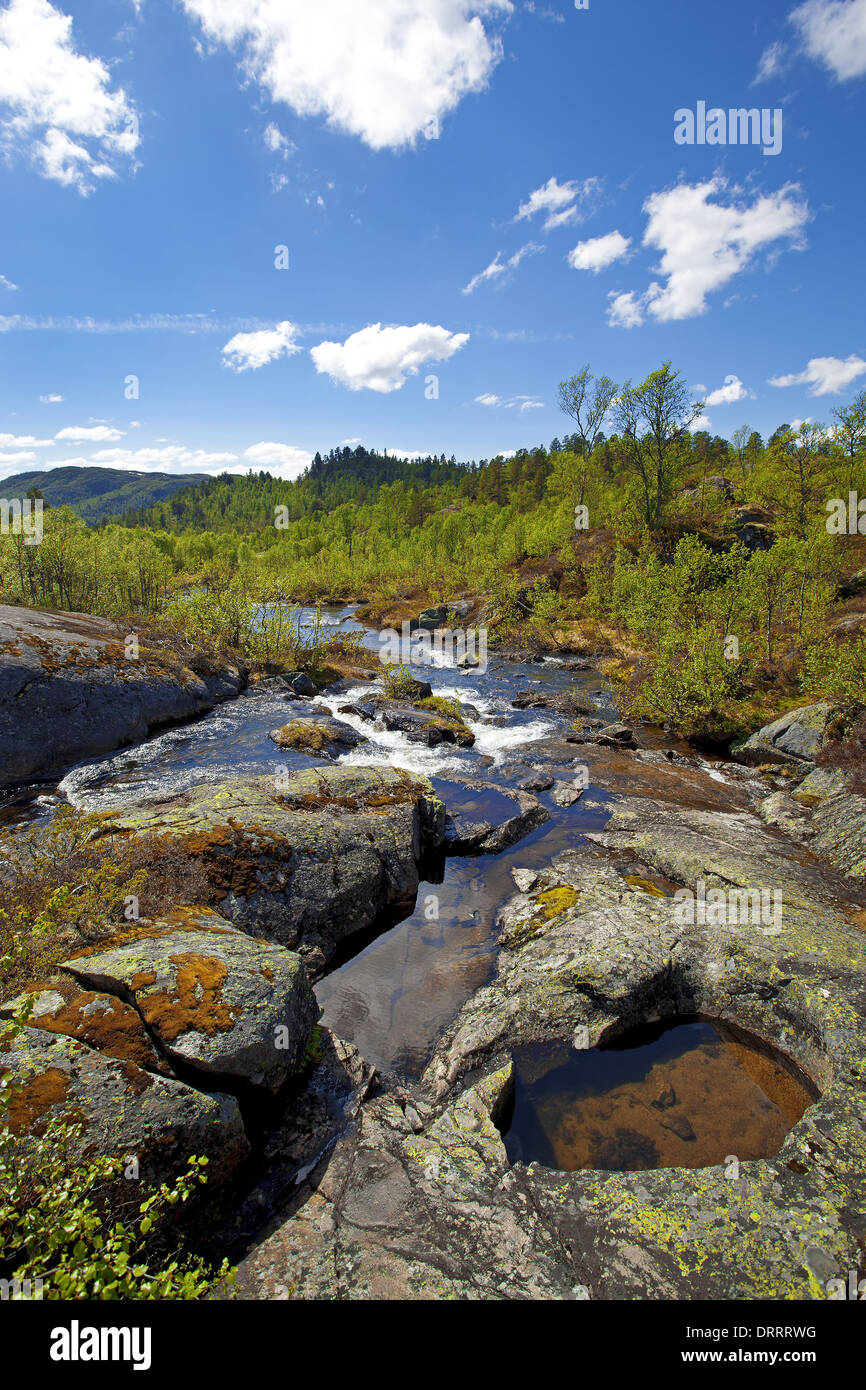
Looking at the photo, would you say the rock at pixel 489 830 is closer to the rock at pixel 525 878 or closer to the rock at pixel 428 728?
the rock at pixel 525 878

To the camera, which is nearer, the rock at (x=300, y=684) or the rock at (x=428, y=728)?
the rock at (x=428, y=728)

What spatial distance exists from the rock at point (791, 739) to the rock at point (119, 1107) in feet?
67.4

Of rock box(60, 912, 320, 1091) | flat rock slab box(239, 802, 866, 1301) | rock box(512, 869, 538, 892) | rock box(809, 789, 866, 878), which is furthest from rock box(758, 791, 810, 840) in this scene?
rock box(60, 912, 320, 1091)

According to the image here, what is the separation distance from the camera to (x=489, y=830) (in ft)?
49.7

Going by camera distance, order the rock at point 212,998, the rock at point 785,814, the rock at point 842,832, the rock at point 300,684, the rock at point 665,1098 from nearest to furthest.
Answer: the rock at point 212,998, the rock at point 665,1098, the rock at point 842,832, the rock at point 785,814, the rock at point 300,684

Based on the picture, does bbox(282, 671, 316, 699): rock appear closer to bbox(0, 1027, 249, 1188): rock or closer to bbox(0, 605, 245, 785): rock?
bbox(0, 605, 245, 785): rock

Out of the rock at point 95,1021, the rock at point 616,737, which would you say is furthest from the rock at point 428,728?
the rock at point 95,1021

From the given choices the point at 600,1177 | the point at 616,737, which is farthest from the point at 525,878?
the point at 616,737

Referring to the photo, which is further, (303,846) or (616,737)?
(616,737)

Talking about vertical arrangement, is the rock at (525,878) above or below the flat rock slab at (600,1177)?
above

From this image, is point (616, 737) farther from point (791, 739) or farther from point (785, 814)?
point (785, 814)

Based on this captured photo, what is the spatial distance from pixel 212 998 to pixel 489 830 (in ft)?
32.9

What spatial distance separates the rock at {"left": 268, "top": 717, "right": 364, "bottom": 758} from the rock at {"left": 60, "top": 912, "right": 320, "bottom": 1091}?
12307 mm

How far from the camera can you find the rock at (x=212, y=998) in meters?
5.62
